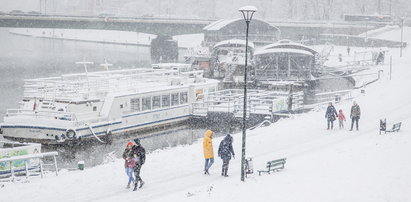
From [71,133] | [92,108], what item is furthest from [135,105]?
[71,133]

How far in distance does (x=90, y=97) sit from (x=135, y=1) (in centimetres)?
16819

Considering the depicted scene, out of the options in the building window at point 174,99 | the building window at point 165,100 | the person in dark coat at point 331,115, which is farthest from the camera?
the building window at point 174,99

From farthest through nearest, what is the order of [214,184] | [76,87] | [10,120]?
[76,87] → [10,120] → [214,184]

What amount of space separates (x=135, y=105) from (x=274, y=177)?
66.3ft

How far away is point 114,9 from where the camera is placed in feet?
644

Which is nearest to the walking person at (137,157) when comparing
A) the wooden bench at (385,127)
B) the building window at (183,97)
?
A: the wooden bench at (385,127)

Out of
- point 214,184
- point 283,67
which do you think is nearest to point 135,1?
point 283,67

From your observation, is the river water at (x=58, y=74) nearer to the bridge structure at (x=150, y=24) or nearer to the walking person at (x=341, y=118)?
the bridge structure at (x=150, y=24)

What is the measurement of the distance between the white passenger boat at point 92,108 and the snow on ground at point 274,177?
10.6 meters

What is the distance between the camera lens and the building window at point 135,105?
37781 mm

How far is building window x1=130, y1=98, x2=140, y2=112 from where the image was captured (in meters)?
37.8

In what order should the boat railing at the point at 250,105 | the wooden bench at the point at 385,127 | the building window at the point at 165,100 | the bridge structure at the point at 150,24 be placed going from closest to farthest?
the wooden bench at the point at 385,127, the boat railing at the point at 250,105, the building window at the point at 165,100, the bridge structure at the point at 150,24

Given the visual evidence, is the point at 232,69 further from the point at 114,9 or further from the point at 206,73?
the point at 114,9

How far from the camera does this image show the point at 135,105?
1501 inches
